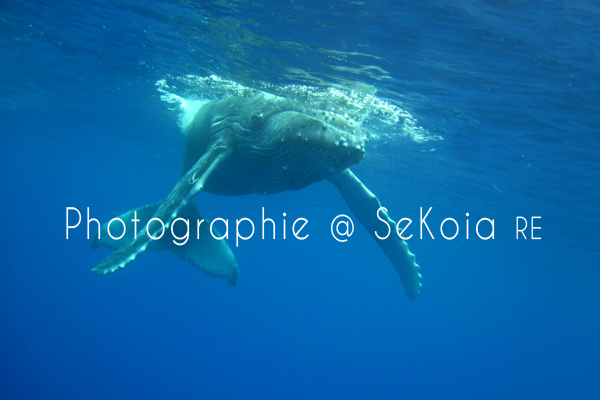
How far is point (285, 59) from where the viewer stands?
494 inches

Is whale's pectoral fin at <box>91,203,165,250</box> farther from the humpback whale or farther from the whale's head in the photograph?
the whale's head

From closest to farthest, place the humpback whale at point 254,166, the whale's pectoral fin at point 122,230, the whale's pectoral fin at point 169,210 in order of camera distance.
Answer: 1. the whale's pectoral fin at point 169,210
2. the humpback whale at point 254,166
3. the whale's pectoral fin at point 122,230

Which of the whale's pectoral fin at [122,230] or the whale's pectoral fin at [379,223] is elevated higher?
the whale's pectoral fin at [379,223]

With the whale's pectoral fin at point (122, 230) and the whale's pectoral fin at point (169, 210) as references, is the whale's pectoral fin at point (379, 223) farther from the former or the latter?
the whale's pectoral fin at point (122, 230)

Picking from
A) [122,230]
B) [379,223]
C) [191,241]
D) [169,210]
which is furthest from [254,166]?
[379,223]

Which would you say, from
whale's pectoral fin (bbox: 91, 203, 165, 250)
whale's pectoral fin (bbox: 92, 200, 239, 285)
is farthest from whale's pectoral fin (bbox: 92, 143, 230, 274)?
whale's pectoral fin (bbox: 91, 203, 165, 250)

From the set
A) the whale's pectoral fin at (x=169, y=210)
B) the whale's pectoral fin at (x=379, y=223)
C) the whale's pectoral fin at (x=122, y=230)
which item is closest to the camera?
the whale's pectoral fin at (x=169, y=210)

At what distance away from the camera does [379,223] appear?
367 inches

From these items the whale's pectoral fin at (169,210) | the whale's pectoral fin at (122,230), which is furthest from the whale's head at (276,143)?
the whale's pectoral fin at (122,230)

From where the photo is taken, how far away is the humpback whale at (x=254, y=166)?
18.4 feet

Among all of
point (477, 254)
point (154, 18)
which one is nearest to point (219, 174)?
point (154, 18)

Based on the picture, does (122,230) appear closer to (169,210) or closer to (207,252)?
(207,252)

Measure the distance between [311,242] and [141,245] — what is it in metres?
82.6

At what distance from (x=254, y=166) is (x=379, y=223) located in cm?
382
